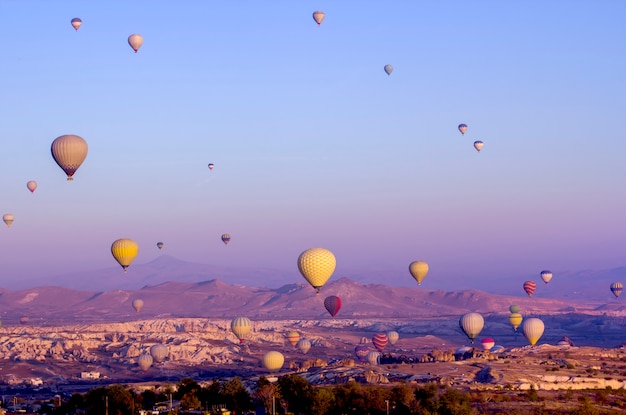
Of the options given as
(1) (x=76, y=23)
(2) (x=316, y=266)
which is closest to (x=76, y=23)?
(1) (x=76, y=23)

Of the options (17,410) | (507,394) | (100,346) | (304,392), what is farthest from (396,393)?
(100,346)

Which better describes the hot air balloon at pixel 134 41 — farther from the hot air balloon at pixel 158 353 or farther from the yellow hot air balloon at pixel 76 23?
the hot air balloon at pixel 158 353

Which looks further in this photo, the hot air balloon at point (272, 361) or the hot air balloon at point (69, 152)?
the hot air balloon at point (272, 361)

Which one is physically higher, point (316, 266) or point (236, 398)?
point (316, 266)

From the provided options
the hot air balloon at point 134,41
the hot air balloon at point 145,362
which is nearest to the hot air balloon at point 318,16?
A: the hot air balloon at point 134,41

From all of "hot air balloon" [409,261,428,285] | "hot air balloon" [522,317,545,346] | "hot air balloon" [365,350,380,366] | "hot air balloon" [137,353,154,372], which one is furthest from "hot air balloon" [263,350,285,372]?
"hot air balloon" [522,317,545,346]

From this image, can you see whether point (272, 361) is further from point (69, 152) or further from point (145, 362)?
point (69, 152)

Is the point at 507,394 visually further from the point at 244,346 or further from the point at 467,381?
the point at 244,346
